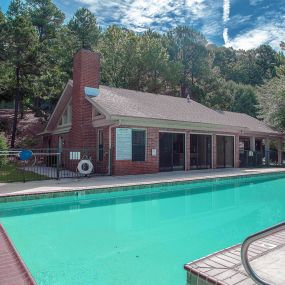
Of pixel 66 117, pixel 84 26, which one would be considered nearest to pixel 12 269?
pixel 66 117

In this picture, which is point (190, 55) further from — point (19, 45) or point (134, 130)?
point (134, 130)

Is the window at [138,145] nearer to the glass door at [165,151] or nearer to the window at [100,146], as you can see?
the glass door at [165,151]

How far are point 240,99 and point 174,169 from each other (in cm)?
2271

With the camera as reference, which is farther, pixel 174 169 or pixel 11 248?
pixel 174 169

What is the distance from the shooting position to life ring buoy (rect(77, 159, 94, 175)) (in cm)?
1334

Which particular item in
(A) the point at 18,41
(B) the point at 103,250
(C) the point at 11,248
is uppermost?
(A) the point at 18,41

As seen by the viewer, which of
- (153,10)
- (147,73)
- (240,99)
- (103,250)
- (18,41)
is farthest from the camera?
(240,99)

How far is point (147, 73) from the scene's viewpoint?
30.4 m

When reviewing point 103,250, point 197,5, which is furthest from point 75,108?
point 103,250

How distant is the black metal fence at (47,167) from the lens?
13.0m

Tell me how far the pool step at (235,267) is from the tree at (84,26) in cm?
3323

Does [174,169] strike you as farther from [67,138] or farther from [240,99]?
[240,99]

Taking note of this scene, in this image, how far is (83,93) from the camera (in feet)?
51.6

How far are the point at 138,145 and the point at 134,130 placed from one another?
0.75 meters
